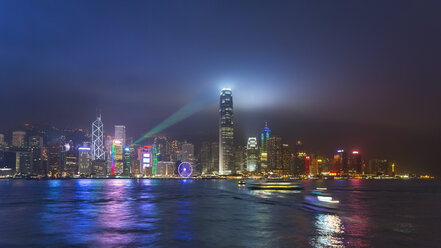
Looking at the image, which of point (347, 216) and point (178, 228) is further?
point (347, 216)

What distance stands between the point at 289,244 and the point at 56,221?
32193 millimetres

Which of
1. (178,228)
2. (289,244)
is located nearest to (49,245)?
(178,228)

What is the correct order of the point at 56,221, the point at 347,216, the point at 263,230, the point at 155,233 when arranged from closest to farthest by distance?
the point at 155,233, the point at 263,230, the point at 56,221, the point at 347,216

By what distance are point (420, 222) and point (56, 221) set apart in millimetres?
48213

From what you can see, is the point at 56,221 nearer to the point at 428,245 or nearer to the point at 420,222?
the point at 428,245

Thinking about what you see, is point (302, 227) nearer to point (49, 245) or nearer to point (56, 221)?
point (49, 245)

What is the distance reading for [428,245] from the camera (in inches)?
1430

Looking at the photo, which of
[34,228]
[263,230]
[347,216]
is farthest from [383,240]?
[34,228]

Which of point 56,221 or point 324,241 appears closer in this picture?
point 324,241

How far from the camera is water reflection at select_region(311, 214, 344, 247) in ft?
118

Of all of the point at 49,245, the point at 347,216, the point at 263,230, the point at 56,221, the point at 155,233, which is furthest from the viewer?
the point at 347,216

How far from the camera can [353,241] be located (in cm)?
3731

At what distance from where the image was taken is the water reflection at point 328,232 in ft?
118

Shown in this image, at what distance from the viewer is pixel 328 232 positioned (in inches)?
1689
